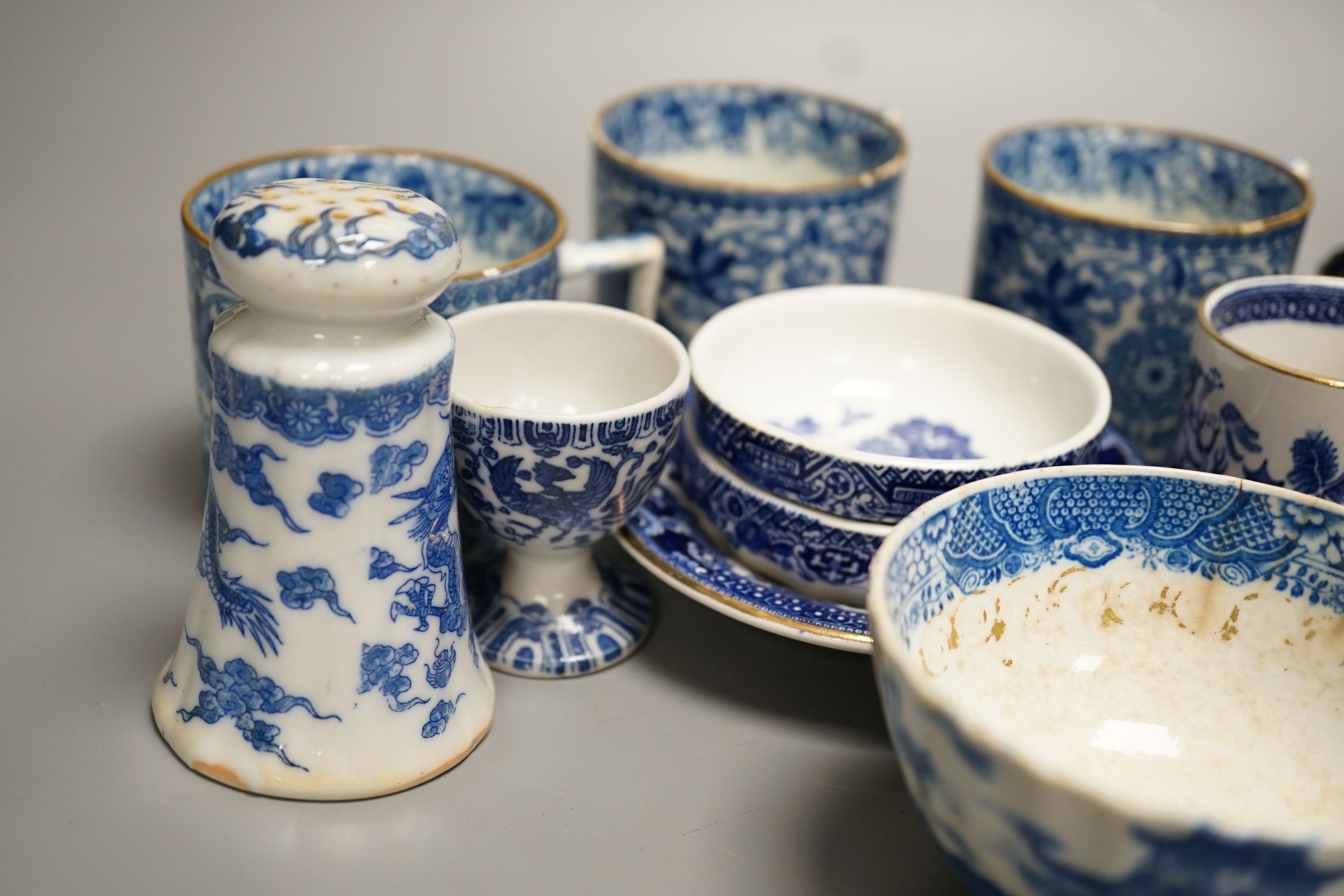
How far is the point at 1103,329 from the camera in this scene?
1.45m

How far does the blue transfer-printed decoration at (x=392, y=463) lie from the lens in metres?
0.92

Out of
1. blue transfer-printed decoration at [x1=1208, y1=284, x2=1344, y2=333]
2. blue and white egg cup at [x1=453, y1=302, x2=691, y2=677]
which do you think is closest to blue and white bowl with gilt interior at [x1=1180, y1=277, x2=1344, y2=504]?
blue transfer-printed decoration at [x1=1208, y1=284, x2=1344, y2=333]

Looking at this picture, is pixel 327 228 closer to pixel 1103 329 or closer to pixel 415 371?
pixel 415 371

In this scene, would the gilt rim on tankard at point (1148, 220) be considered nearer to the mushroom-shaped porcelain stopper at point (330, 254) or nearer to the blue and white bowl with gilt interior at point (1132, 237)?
the blue and white bowl with gilt interior at point (1132, 237)

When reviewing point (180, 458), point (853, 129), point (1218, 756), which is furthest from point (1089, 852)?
point (853, 129)

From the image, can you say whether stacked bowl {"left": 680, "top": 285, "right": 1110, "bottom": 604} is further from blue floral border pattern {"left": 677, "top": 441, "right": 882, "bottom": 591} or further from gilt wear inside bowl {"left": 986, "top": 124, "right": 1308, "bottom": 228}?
gilt wear inside bowl {"left": 986, "top": 124, "right": 1308, "bottom": 228}

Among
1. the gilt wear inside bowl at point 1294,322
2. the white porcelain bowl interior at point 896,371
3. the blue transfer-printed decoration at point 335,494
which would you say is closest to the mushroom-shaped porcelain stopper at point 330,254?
the blue transfer-printed decoration at point 335,494

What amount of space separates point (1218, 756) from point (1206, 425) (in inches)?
12.8

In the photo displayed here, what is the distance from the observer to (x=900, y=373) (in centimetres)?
143

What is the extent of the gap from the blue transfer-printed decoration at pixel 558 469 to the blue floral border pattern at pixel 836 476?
0.21ft

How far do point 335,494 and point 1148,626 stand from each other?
0.59 metres

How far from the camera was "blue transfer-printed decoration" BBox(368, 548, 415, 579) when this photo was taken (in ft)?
3.13

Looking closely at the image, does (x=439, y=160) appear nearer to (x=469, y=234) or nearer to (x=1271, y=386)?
(x=469, y=234)

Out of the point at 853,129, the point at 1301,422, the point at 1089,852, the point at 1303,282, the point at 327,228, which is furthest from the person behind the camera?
the point at 853,129
